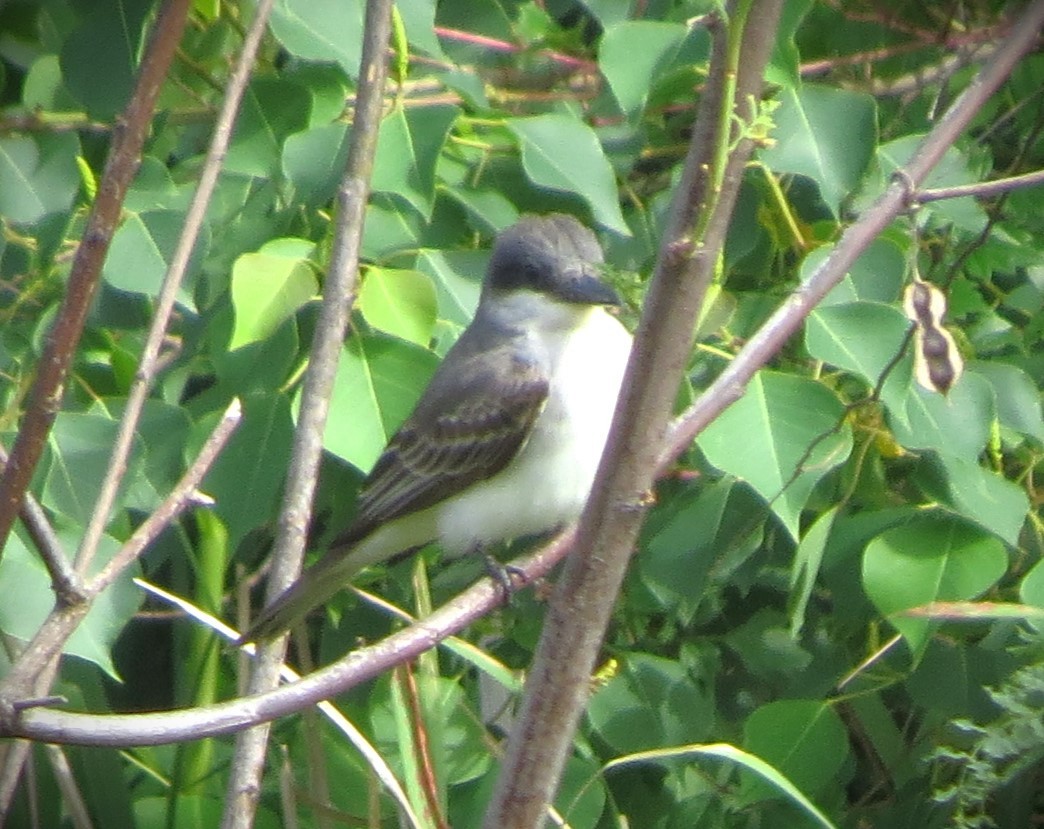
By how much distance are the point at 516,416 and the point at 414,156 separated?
85 cm

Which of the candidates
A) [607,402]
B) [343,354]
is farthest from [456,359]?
[343,354]

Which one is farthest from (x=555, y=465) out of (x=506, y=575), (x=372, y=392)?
(x=372, y=392)

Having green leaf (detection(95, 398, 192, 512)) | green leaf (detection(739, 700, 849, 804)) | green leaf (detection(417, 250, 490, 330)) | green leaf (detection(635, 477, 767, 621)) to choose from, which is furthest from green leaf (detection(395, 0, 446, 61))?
green leaf (detection(739, 700, 849, 804))

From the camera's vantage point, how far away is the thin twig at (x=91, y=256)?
940 mm

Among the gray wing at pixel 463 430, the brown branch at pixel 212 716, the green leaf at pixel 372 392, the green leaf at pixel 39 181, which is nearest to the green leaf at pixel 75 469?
the green leaf at pixel 372 392

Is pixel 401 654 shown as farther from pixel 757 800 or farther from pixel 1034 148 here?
pixel 1034 148

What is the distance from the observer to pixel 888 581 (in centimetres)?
188

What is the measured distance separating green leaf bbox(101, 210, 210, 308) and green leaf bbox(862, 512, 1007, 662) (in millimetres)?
898

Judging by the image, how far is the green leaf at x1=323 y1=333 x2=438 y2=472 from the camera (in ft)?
6.29

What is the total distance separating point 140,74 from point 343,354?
1.01 meters

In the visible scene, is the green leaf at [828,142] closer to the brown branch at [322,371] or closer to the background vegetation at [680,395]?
the background vegetation at [680,395]

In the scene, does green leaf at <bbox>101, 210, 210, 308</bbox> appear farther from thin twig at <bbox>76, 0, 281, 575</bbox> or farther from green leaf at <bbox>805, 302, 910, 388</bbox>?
green leaf at <bbox>805, 302, 910, 388</bbox>

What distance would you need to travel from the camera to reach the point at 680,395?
2.02 meters

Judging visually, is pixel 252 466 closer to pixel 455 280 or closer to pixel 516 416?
pixel 455 280
